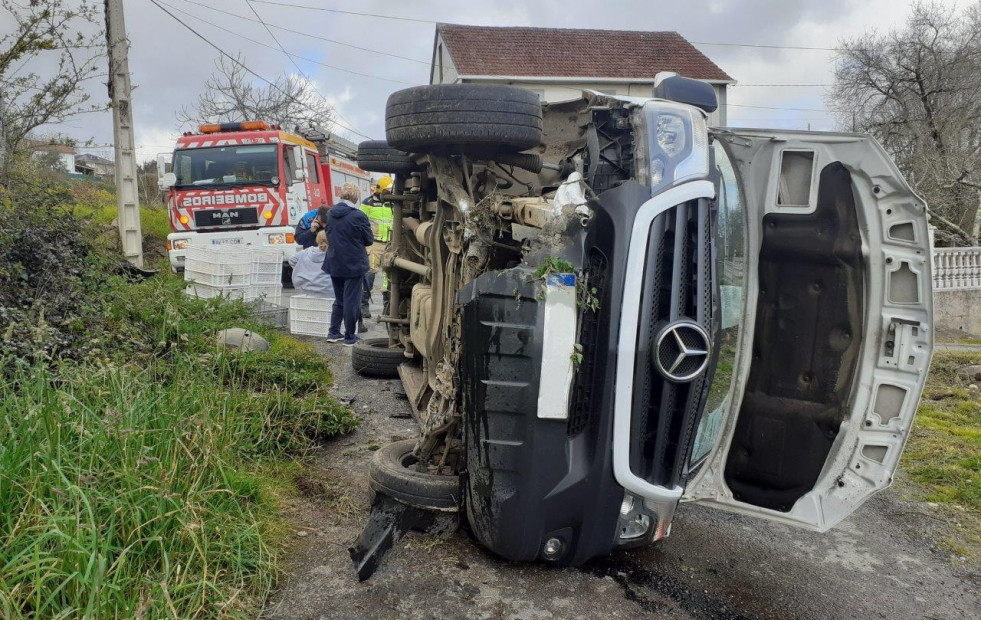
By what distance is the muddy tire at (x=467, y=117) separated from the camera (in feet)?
11.5

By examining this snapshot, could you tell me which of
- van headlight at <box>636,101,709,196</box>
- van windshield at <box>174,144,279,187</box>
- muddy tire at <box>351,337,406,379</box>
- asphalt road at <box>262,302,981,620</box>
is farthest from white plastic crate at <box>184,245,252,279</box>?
van headlight at <box>636,101,709,196</box>

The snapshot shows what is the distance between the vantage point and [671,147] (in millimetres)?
2805

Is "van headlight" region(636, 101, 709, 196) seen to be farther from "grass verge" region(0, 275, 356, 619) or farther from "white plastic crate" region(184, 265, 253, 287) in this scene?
"white plastic crate" region(184, 265, 253, 287)

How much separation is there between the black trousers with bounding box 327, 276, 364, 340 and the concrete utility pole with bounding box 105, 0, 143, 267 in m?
4.24

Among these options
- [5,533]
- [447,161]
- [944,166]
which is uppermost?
[944,166]

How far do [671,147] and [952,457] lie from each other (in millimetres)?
3619

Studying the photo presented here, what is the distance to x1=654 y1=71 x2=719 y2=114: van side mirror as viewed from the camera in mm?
3051

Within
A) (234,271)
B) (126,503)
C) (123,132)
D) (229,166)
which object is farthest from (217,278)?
(126,503)

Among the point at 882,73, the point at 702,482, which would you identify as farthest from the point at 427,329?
the point at 882,73

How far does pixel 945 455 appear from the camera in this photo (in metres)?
5.09

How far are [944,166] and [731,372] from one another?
1896cm

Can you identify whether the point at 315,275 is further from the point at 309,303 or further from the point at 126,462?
the point at 126,462

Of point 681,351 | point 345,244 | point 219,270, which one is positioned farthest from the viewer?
point 219,270

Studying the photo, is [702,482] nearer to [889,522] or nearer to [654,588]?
[654,588]
